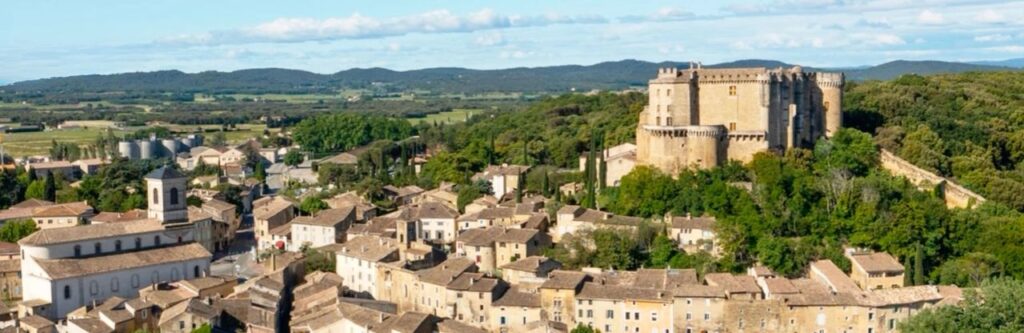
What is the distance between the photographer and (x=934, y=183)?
46.6m

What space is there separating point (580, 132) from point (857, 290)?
2895cm

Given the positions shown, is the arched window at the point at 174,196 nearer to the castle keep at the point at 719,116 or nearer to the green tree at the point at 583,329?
the green tree at the point at 583,329

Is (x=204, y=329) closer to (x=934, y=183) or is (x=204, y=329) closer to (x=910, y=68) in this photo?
(x=934, y=183)

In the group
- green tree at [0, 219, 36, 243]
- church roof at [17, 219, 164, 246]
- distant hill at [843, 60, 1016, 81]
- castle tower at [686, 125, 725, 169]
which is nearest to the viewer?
church roof at [17, 219, 164, 246]

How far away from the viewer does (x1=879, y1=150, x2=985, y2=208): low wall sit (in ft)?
150

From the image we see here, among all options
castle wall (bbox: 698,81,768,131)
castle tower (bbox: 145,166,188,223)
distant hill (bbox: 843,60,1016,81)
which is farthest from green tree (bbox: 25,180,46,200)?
distant hill (bbox: 843,60,1016,81)

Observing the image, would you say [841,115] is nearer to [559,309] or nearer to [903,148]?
[903,148]

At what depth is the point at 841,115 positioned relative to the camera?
4988 centimetres

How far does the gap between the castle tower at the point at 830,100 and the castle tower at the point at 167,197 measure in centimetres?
2788

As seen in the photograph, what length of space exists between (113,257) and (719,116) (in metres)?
24.9

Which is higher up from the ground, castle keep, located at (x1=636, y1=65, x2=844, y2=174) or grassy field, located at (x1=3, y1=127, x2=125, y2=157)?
castle keep, located at (x1=636, y1=65, x2=844, y2=174)

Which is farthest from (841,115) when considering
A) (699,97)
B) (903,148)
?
(699,97)

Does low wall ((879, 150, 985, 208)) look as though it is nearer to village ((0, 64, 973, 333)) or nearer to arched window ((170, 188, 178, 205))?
village ((0, 64, 973, 333))

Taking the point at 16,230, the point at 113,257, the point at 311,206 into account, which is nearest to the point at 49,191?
the point at 16,230
